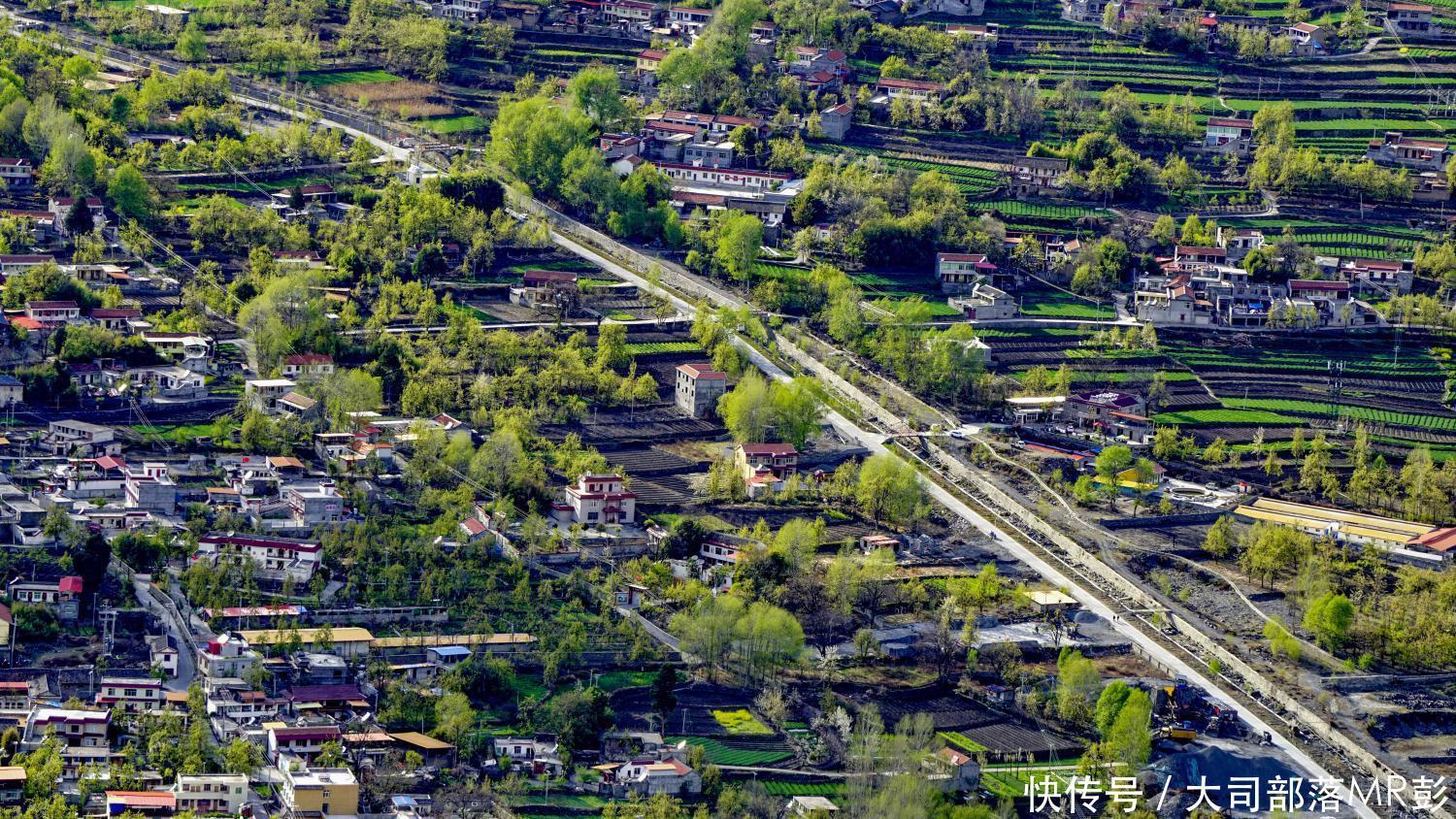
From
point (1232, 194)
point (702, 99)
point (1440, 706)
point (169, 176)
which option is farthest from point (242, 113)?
point (1440, 706)

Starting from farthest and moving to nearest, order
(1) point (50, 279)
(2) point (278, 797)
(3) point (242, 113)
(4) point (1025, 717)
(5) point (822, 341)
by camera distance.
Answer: (3) point (242, 113)
(5) point (822, 341)
(1) point (50, 279)
(4) point (1025, 717)
(2) point (278, 797)

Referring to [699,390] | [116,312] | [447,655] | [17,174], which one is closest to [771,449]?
[699,390]

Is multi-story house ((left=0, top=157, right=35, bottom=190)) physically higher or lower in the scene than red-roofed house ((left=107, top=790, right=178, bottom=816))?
higher

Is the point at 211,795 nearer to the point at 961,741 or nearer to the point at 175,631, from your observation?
the point at 175,631

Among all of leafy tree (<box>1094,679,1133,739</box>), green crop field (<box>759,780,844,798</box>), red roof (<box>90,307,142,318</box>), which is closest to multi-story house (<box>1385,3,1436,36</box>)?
red roof (<box>90,307,142,318</box>)

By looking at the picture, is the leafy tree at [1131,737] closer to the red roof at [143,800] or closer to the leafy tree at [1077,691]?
the leafy tree at [1077,691]

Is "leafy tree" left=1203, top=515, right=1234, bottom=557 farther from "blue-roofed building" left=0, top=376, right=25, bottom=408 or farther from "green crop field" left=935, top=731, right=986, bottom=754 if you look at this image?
"blue-roofed building" left=0, top=376, right=25, bottom=408

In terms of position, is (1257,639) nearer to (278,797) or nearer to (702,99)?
(278,797)
